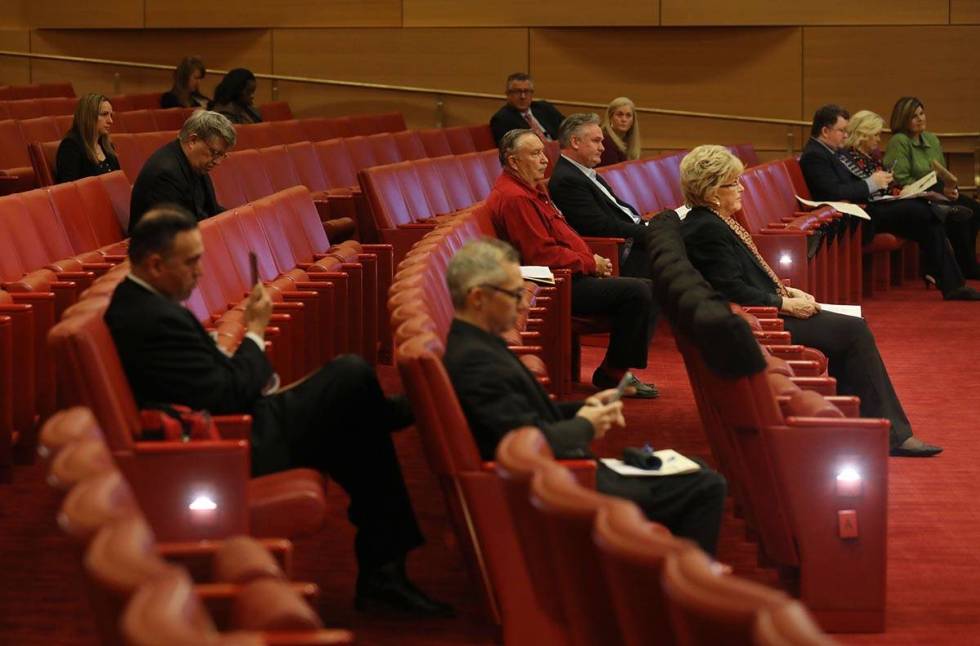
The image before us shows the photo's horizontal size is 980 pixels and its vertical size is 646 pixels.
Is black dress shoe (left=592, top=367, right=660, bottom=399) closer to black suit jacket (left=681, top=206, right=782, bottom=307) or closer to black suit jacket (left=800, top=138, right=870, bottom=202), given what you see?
black suit jacket (left=681, top=206, right=782, bottom=307)

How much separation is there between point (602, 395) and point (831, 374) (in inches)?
53.0

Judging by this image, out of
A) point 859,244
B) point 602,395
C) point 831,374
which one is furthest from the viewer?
point 859,244

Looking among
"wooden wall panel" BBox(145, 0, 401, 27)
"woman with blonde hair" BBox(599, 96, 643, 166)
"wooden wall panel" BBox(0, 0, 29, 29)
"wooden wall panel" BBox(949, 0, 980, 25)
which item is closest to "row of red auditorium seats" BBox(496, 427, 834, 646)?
"woman with blonde hair" BBox(599, 96, 643, 166)

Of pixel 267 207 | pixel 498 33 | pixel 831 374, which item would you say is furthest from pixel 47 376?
pixel 498 33

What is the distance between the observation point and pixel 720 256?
138 inches

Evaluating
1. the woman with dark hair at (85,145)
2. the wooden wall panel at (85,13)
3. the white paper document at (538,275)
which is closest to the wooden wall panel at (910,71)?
the wooden wall panel at (85,13)

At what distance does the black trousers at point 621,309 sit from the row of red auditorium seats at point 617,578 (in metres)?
2.14

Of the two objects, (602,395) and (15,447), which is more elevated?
(602,395)

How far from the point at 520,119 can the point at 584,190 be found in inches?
96.4

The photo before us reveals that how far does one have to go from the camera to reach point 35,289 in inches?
122

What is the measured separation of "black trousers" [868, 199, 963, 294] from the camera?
5.92 metres

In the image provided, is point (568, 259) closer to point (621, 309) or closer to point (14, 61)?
point (621, 309)

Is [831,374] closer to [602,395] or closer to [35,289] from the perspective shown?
[602,395]

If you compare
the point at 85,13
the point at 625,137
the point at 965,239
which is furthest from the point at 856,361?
the point at 85,13
